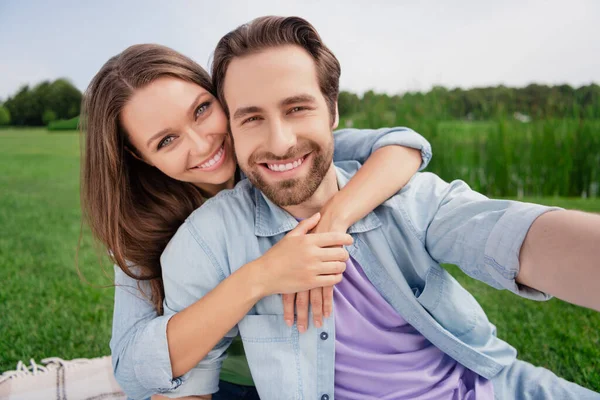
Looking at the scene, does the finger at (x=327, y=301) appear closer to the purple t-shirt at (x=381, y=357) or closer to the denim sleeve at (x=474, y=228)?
the purple t-shirt at (x=381, y=357)

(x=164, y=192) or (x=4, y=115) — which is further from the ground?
(x=4, y=115)

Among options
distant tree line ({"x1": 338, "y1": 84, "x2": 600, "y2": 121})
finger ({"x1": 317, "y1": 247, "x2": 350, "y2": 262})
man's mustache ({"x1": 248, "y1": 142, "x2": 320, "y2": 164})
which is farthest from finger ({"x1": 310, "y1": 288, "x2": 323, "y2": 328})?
distant tree line ({"x1": 338, "y1": 84, "x2": 600, "y2": 121})

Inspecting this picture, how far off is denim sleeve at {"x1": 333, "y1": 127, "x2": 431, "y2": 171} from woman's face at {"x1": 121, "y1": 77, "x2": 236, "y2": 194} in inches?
21.3

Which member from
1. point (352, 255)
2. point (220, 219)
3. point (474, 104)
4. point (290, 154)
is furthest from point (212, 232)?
point (474, 104)

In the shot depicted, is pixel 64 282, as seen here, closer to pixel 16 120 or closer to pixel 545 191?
pixel 545 191

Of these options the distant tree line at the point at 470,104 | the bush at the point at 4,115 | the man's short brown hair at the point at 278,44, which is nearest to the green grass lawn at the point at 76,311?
the man's short brown hair at the point at 278,44

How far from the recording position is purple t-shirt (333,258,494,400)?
1.77 meters

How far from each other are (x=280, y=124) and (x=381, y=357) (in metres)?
0.85

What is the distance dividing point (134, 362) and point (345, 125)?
18.1 feet

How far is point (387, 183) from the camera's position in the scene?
1.86 meters

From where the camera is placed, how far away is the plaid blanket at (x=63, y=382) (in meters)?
2.64

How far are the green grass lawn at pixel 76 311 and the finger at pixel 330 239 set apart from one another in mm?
1023

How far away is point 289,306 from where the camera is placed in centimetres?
172

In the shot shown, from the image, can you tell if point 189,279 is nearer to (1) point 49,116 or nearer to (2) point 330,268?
(2) point 330,268
